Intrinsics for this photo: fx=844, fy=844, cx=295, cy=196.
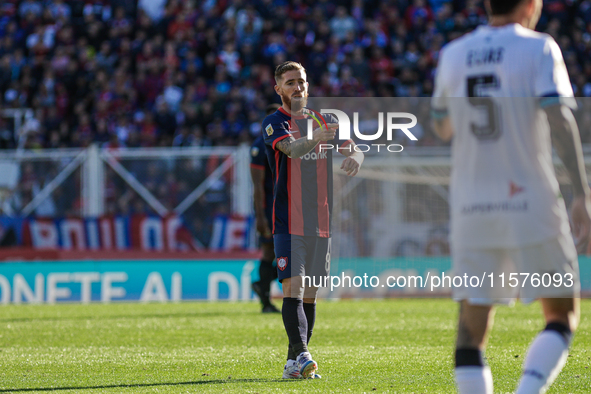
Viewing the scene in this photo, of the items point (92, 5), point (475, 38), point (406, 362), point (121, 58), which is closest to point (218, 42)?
point (121, 58)

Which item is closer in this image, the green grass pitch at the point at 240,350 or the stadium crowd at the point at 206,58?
the green grass pitch at the point at 240,350

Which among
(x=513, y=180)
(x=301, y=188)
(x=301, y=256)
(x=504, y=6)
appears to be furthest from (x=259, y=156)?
(x=513, y=180)

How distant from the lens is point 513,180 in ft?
10.5

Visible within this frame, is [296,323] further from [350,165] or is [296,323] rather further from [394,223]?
[394,223]

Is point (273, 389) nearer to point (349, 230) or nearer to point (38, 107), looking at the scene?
point (349, 230)

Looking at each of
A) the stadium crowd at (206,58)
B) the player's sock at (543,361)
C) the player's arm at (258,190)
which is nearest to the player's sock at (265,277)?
the player's arm at (258,190)

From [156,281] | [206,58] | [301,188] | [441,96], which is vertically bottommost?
[156,281]

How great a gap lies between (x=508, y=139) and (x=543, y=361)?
861mm

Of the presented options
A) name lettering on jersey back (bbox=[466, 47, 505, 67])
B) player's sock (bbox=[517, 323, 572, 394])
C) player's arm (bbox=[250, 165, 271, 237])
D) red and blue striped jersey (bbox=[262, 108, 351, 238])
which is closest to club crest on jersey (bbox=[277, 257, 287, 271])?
red and blue striped jersey (bbox=[262, 108, 351, 238])

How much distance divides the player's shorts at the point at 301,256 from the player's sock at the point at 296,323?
0.18 meters

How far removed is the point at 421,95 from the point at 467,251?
45.8ft

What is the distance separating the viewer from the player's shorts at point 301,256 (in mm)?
5457

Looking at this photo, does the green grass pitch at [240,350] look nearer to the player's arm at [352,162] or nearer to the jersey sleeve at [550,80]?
the player's arm at [352,162]

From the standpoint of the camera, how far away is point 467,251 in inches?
128
